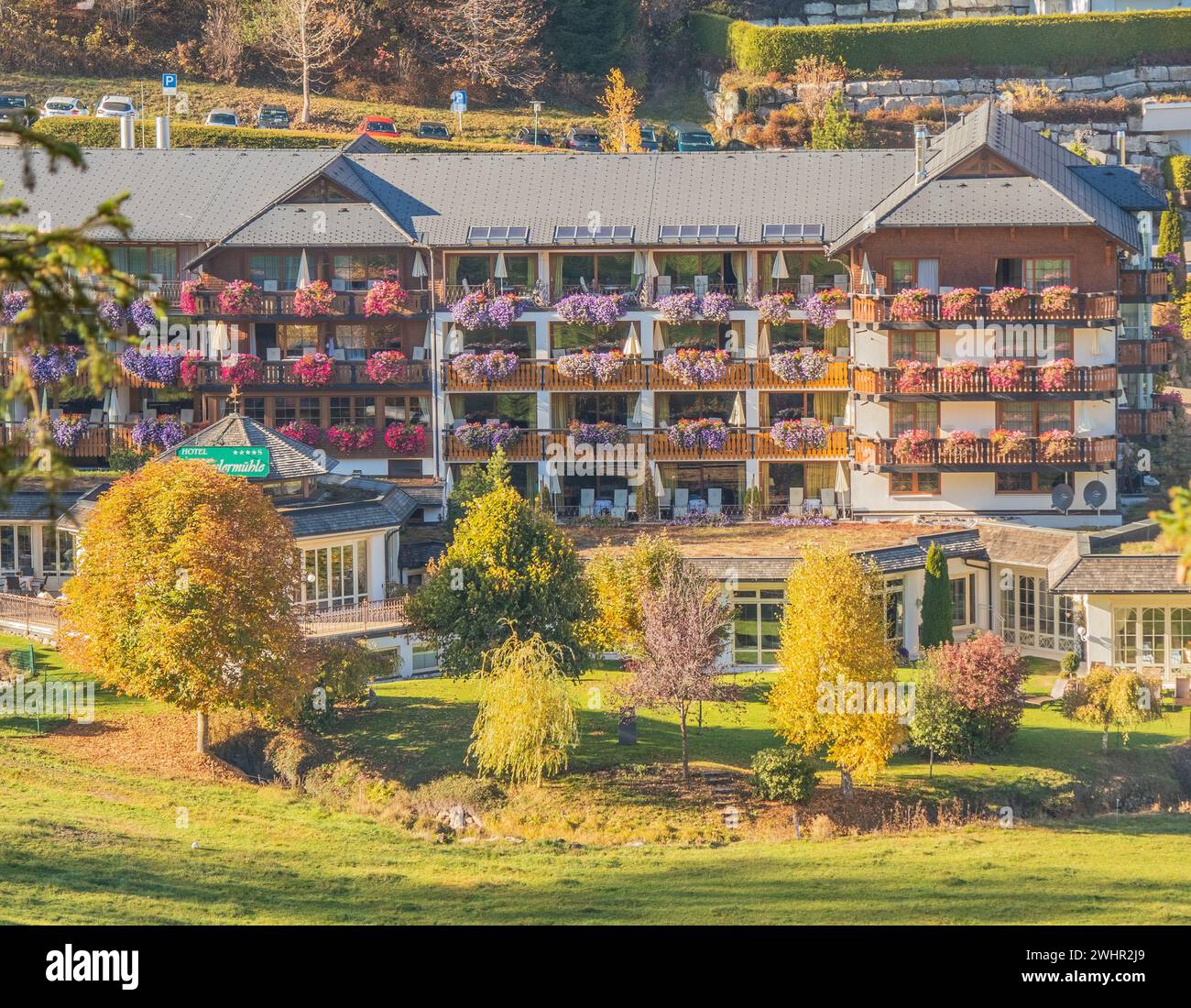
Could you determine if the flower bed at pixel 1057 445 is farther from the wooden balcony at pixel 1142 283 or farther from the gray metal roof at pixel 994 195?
the gray metal roof at pixel 994 195

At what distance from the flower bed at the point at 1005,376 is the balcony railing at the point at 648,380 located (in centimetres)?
581

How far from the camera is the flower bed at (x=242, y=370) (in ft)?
231

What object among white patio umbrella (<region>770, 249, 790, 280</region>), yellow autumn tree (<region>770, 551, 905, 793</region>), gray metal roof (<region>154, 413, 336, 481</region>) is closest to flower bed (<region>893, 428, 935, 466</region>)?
white patio umbrella (<region>770, 249, 790, 280</region>)

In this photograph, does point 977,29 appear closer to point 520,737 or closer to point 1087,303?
point 1087,303

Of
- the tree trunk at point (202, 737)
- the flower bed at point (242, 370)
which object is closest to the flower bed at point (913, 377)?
the flower bed at point (242, 370)

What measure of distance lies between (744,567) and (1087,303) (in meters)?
17.5

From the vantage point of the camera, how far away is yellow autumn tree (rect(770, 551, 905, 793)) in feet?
153

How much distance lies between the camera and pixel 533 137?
99.3 m

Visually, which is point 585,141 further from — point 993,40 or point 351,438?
point 351,438

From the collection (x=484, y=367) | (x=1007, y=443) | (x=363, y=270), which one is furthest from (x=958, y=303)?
(x=363, y=270)

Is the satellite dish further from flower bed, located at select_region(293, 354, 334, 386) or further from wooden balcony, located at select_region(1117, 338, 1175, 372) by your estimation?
flower bed, located at select_region(293, 354, 334, 386)

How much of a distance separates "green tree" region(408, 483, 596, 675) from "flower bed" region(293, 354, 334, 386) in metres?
19.8

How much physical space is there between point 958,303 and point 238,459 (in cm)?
2278

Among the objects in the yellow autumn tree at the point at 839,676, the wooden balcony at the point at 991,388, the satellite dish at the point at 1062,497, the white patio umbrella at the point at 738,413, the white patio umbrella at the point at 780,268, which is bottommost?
the yellow autumn tree at the point at 839,676
